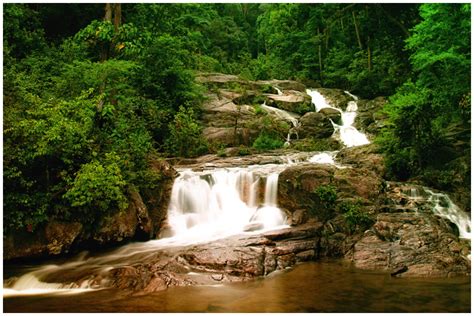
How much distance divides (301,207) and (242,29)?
36451 millimetres

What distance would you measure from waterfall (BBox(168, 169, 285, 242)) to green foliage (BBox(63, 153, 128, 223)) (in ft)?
7.67

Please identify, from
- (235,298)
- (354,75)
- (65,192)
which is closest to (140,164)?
(65,192)

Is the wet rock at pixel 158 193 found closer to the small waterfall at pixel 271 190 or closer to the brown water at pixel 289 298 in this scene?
the small waterfall at pixel 271 190

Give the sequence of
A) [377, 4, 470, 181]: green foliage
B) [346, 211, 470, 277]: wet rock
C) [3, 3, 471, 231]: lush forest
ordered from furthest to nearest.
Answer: [377, 4, 470, 181]: green foliage
[3, 3, 471, 231]: lush forest
[346, 211, 470, 277]: wet rock

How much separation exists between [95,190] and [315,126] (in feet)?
49.4

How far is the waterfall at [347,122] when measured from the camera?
71.4 feet

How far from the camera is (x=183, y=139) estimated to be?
1788 cm

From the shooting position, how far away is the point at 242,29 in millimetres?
44938

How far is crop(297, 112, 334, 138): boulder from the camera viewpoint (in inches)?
861

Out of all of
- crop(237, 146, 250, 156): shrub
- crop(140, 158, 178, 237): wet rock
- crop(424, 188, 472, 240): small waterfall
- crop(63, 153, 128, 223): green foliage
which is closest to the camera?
crop(63, 153, 128, 223): green foliage

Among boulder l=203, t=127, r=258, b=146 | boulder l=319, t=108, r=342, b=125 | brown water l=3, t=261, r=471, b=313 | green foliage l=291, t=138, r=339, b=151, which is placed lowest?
brown water l=3, t=261, r=471, b=313

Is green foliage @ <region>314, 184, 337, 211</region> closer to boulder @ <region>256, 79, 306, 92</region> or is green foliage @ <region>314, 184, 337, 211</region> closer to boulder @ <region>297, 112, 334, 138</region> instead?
boulder @ <region>297, 112, 334, 138</region>

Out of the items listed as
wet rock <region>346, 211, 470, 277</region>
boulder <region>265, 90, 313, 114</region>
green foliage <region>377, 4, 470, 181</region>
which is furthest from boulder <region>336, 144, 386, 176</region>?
boulder <region>265, 90, 313, 114</region>

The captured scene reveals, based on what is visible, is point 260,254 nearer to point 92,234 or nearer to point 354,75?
point 92,234
